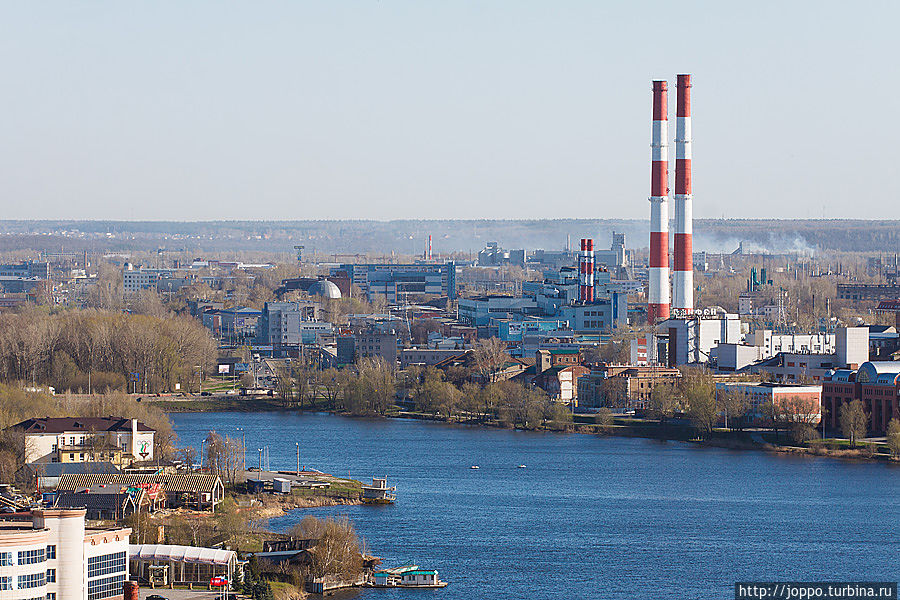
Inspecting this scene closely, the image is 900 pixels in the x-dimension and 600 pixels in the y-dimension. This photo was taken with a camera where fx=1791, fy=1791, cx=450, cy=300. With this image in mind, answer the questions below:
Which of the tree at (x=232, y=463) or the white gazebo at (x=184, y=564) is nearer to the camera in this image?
the white gazebo at (x=184, y=564)

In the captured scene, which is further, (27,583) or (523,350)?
(523,350)

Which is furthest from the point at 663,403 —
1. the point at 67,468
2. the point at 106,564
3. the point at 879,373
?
the point at 106,564

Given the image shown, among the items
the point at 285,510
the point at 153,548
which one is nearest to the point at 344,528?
the point at 153,548

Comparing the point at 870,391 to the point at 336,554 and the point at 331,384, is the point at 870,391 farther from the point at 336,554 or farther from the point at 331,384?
the point at 336,554

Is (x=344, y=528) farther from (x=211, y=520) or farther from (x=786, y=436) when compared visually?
(x=786, y=436)

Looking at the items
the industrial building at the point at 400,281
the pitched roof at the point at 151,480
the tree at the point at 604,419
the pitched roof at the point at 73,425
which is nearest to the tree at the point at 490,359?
the tree at the point at 604,419

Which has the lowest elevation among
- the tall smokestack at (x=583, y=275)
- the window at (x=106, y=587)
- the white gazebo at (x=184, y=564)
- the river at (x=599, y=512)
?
the river at (x=599, y=512)

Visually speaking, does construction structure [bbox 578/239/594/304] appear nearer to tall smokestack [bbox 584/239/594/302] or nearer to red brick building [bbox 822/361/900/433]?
tall smokestack [bbox 584/239/594/302]

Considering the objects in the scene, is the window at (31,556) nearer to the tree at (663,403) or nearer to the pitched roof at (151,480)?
the pitched roof at (151,480)
